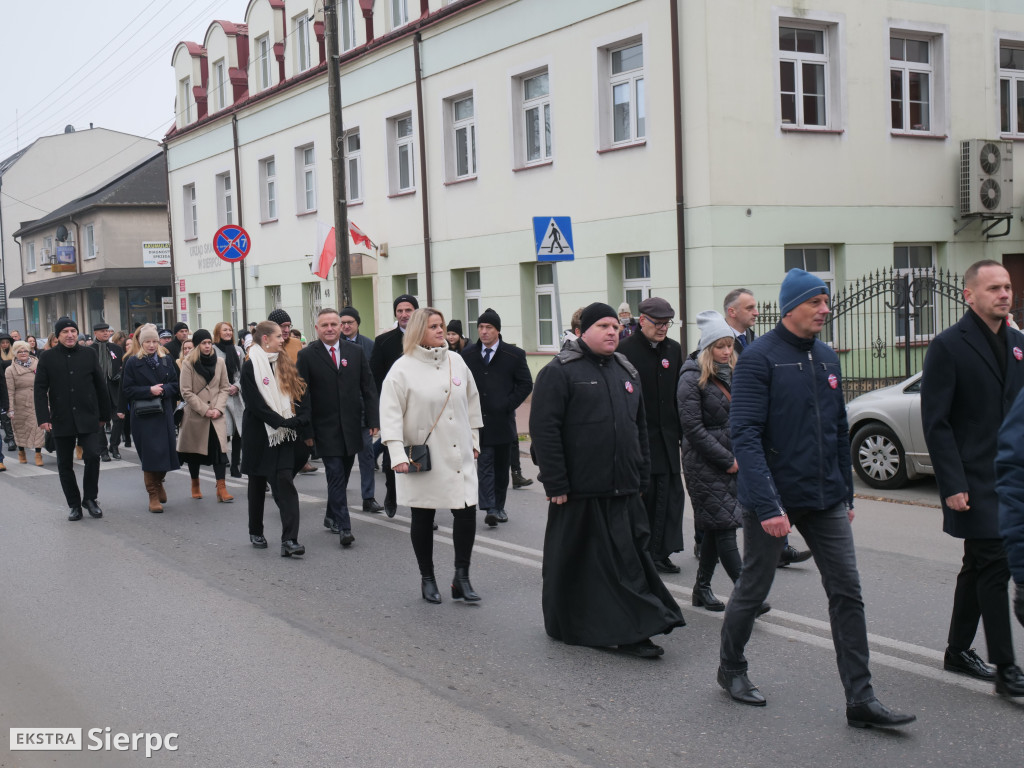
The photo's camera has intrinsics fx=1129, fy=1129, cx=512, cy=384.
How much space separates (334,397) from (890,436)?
5.63m

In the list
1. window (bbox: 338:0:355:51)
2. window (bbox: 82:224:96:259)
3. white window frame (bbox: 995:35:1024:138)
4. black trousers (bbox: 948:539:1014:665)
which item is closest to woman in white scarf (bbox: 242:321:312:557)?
black trousers (bbox: 948:539:1014:665)

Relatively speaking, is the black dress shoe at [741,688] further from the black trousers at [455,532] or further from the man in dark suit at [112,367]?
the man in dark suit at [112,367]

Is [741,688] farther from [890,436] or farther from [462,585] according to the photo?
[890,436]

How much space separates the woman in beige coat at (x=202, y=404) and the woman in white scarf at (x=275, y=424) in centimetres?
285

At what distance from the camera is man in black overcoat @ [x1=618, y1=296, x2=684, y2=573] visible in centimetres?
746

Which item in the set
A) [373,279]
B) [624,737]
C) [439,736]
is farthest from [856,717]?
[373,279]

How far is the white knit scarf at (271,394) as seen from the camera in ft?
29.9

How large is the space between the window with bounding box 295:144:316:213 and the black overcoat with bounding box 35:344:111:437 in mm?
18081

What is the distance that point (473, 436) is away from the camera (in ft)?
24.5

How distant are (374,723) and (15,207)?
66.0m

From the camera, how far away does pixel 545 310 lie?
845 inches

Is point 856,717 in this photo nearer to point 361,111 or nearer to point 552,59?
point 552,59

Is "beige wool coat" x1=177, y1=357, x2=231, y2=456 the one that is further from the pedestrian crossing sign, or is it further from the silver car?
the silver car

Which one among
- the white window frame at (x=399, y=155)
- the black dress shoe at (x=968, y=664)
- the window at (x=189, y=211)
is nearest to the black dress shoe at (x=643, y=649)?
the black dress shoe at (x=968, y=664)
